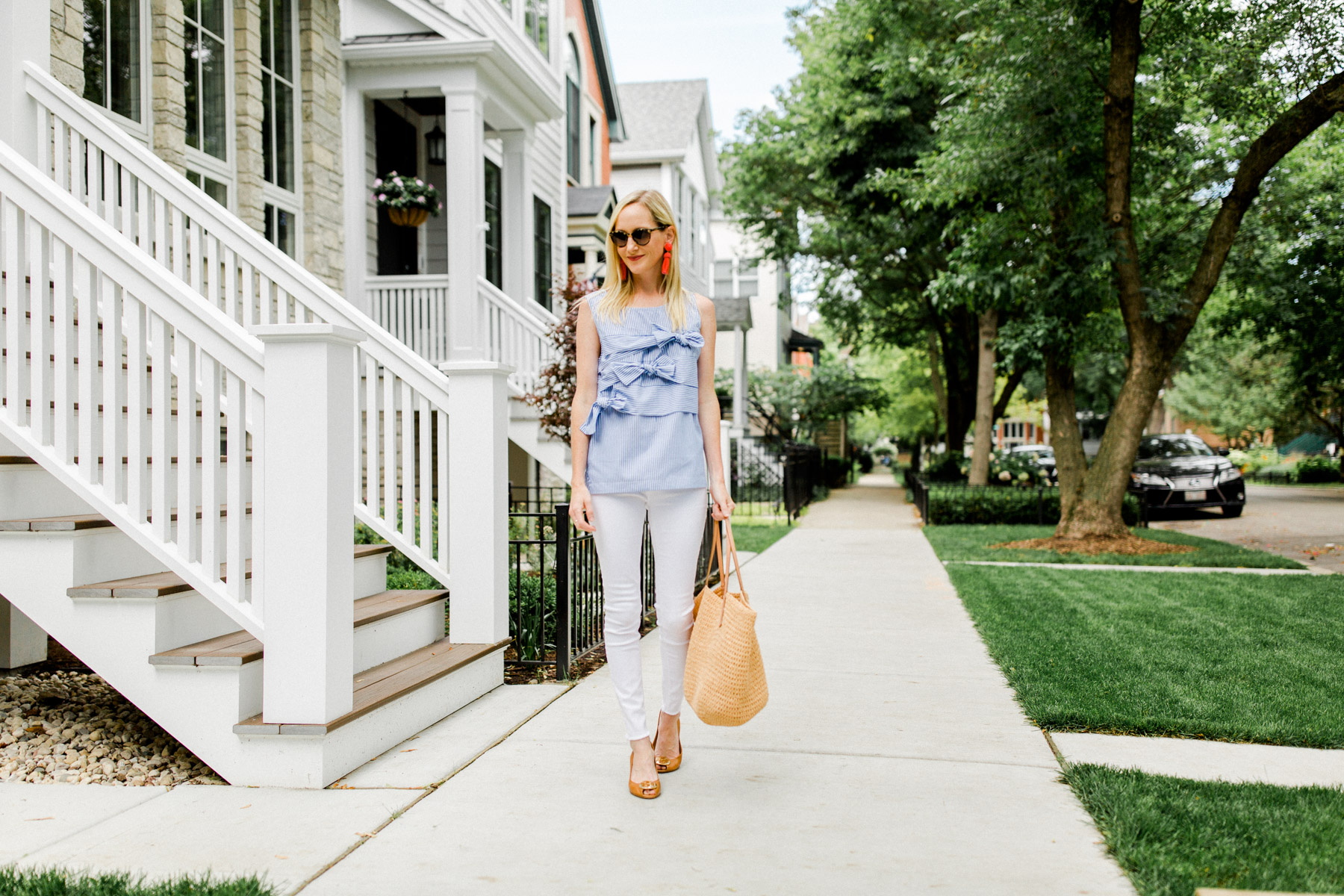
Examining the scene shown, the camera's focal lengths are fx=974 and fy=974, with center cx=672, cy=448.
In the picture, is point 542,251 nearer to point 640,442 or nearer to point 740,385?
point 740,385

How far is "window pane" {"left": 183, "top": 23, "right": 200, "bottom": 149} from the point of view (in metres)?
7.47

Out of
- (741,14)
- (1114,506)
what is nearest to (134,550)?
(1114,506)

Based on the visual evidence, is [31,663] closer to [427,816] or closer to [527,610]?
[527,610]

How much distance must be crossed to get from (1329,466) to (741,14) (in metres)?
24.1

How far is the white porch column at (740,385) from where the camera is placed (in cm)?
2089

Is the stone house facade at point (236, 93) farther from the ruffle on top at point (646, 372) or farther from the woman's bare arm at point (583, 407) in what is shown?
the ruffle on top at point (646, 372)

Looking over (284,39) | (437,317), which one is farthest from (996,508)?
(284,39)

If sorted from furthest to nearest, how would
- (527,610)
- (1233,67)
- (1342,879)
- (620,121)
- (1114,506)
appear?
(620,121), (1114,506), (1233,67), (527,610), (1342,879)

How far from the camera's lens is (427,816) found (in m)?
3.08

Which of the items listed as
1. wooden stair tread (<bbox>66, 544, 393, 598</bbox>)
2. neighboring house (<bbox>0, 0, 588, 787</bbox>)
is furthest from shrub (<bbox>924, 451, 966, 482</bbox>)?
wooden stair tread (<bbox>66, 544, 393, 598</bbox>)

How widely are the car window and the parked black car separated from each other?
0.53 m

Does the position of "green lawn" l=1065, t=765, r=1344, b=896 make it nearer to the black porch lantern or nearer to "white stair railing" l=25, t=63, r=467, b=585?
"white stair railing" l=25, t=63, r=467, b=585

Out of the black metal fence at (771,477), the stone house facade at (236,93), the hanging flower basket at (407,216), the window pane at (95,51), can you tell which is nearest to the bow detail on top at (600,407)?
the stone house facade at (236,93)

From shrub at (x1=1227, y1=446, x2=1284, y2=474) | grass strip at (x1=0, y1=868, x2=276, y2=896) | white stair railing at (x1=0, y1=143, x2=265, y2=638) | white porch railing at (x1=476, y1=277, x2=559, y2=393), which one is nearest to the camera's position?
grass strip at (x1=0, y1=868, x2=276, y2=896)
